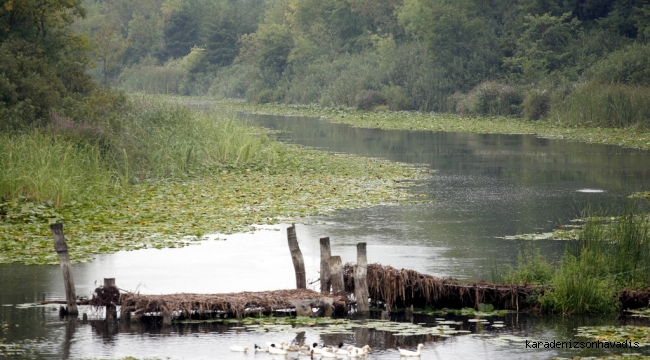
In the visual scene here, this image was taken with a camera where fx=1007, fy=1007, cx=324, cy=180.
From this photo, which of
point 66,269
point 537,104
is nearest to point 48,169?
point 66,269

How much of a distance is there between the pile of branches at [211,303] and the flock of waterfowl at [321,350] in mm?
1281

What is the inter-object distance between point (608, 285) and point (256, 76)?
65.6 metres

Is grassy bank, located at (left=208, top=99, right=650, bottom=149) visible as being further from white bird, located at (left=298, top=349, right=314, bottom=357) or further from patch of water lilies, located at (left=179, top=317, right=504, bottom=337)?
white bird, located at (left=298, top=349, right=314, bottom=357)

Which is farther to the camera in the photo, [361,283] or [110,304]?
[361,283]

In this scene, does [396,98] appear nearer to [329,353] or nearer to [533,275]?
[533,275]

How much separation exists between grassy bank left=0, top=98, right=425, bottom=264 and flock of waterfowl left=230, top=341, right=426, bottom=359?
5.36 m

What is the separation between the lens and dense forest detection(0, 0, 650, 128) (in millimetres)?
26453

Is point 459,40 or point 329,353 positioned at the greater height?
point 459,40

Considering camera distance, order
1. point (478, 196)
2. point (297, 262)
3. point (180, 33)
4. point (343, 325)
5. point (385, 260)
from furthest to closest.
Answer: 1. point (180, 33)
2. point (478, 196)
3. point (385, 260)
4. point (297, 262)
5. point (343, 325)

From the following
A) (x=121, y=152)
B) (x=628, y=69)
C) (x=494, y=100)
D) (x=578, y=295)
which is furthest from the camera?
(x=494, y=100)

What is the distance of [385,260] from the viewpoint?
14.9m

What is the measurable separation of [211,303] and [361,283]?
5.80 feet

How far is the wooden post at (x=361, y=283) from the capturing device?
11703 mm

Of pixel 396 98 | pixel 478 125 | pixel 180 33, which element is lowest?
pixel 478 125
